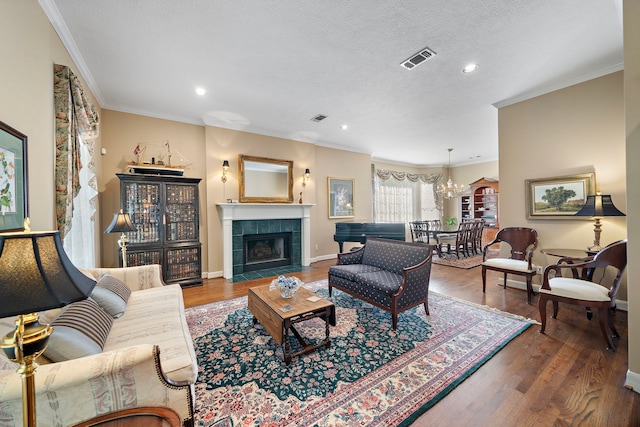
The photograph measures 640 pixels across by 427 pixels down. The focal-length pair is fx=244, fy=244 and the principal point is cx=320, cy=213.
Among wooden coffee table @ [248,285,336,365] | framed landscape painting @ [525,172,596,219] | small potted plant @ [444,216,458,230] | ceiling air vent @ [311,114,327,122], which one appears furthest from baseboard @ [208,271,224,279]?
small potted plant @ [444,216,458,230]

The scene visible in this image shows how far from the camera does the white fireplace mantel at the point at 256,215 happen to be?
4668 mm

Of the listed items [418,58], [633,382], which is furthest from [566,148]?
[633,382]

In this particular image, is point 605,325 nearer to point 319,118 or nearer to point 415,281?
point 415,281

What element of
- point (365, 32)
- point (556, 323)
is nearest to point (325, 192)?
point (365, 32)

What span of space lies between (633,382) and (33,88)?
490 cm

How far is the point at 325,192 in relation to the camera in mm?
6273

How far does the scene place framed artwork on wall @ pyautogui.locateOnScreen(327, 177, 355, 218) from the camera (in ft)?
20.9

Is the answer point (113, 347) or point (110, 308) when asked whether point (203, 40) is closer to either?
point (110, 308)

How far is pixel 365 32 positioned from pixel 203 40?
63.0 inches

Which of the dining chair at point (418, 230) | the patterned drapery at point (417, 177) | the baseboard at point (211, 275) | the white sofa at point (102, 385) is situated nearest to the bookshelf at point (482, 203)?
the patterned drapery at point (417, 177)

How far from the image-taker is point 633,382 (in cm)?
175

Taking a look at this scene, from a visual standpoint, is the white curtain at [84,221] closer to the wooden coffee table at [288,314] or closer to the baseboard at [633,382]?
the wooden coffee table at [288,314]

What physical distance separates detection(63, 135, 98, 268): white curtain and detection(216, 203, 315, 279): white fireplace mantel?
183 centimetres

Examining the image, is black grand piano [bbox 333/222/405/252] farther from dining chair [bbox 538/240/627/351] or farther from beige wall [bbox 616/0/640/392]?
beige wall [bbox 616/0/640/392]
